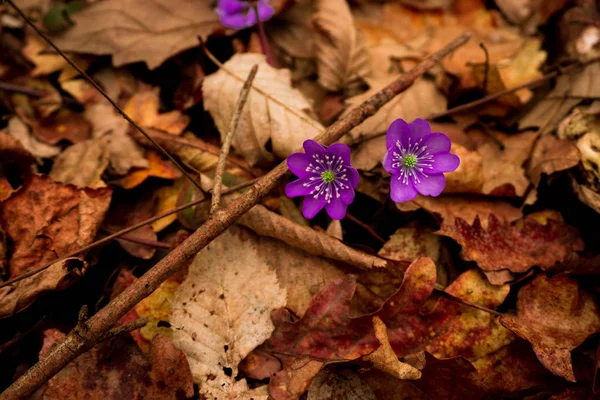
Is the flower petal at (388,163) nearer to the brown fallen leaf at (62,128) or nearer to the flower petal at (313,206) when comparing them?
the flower petal at (313,206)

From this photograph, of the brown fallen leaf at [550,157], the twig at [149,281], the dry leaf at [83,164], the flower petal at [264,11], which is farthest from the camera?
the flower petal at [264,11]

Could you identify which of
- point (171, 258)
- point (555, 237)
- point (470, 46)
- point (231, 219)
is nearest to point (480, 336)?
point (555, 237)

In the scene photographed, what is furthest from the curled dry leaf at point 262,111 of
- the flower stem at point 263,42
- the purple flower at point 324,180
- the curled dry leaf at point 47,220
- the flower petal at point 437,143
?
the curled dry leaf at point 47,220

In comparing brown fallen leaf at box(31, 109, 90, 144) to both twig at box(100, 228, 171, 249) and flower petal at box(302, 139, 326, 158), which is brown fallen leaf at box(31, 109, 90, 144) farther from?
flower petal at box(302, 139, 326, 158)

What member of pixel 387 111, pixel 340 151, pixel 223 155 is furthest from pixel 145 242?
pixel 387 111

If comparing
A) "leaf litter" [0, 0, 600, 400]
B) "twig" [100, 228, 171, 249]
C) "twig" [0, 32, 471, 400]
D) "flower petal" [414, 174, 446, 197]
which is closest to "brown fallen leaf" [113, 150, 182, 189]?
"leaf litter" [0, 0, 600, 400]
